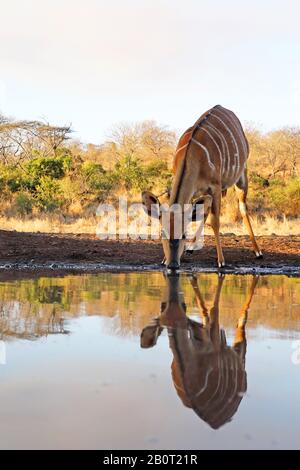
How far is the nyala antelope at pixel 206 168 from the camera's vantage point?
967cm

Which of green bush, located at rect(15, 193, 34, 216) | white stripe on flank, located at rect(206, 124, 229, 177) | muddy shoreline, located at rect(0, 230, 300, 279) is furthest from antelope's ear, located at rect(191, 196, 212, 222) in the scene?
green bush, located at rect(15, 193, 34, 216)

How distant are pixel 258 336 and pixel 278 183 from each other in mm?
26322

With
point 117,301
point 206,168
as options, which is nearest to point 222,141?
point 206,168

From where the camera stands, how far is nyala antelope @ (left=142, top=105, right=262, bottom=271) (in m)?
9.67

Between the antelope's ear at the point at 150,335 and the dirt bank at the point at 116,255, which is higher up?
the dirt bank at the point at 116,255

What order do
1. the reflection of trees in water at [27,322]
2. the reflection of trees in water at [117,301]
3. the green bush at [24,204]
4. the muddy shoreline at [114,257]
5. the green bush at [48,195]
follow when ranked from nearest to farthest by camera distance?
the reflection of trees in water at [27,322] → the reflection of trees in water at [117,301] → the muddy shoreline at [114,257] → the green bush at [24,204] → the green bush at [48,195]

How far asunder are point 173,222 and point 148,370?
204 inches

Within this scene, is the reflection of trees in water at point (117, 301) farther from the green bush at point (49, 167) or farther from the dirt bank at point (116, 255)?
the green bush at point (49, 167)

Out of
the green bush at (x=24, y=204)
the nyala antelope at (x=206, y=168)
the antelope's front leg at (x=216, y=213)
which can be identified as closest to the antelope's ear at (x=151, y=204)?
the nyala antelope at (x=206, y=168)

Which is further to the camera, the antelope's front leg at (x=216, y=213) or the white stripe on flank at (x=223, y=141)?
the white stripe on flank at (x=223, y=141)

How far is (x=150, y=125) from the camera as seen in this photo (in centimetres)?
5628

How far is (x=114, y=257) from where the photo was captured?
38.4 feet
